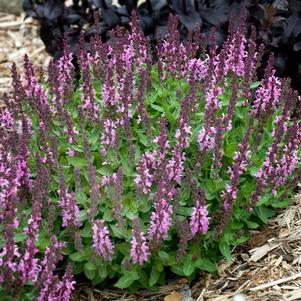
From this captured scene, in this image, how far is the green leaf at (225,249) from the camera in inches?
126

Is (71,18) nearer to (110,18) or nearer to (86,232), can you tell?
(110,18)

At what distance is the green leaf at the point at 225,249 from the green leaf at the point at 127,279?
1.60 feet

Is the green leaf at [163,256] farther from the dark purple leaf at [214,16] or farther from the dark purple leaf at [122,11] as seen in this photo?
the dark purple leaf at [122,11]

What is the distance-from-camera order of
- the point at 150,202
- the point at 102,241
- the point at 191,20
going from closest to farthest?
1. the point at 102,241
2. the point at 150,202
3. the point at 191,20

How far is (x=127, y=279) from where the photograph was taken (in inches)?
121

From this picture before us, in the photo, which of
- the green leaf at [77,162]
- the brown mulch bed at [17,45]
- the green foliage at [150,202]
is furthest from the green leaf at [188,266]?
the brown mulch bed at [17,45]

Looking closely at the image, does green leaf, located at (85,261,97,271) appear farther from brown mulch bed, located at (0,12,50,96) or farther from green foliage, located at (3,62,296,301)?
brown mulch bed, located at (0,12,50,96)

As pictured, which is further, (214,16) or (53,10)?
(53,10)

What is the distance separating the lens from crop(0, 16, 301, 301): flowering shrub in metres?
2.91

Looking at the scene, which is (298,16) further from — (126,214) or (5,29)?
(5,29)

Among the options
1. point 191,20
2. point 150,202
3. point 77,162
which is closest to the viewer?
point 150,202

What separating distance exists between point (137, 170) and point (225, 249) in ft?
2.15

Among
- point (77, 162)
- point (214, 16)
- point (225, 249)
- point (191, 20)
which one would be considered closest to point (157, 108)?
point (77, 162)

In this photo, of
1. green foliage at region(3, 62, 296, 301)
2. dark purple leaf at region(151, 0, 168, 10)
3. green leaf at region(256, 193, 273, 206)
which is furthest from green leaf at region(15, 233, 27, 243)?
dark purple leaf at region(151, 0, 168, 10)
